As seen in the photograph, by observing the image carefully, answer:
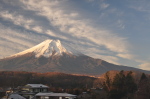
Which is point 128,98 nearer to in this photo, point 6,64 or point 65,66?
point 65,66

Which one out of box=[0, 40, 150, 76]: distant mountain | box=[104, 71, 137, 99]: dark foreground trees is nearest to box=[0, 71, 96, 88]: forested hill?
box=[104, 71, 137, 99]: dark foreground trees

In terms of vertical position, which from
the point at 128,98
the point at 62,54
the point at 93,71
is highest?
the point at 62,54

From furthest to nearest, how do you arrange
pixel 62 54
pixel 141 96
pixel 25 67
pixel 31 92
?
pixel 62 54 < pixel 25 67 < pixel 31 92 < pixel 141 96

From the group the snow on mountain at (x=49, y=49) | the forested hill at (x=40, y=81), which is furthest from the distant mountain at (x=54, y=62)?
the forested hill at (x=40, y=81)

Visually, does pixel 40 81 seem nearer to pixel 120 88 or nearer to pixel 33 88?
pixel 33 88

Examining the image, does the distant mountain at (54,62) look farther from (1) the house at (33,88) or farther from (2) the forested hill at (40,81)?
(1) the house at (33,88)

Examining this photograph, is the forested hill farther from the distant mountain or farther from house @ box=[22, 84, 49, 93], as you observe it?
the distant mountain

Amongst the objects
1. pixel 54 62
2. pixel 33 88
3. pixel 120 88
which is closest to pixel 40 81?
pixel 33 88

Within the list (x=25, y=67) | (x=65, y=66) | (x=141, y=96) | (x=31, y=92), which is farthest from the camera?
(x=65, y=66)

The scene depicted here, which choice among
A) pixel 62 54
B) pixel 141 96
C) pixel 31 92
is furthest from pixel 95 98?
pixel 62 54
